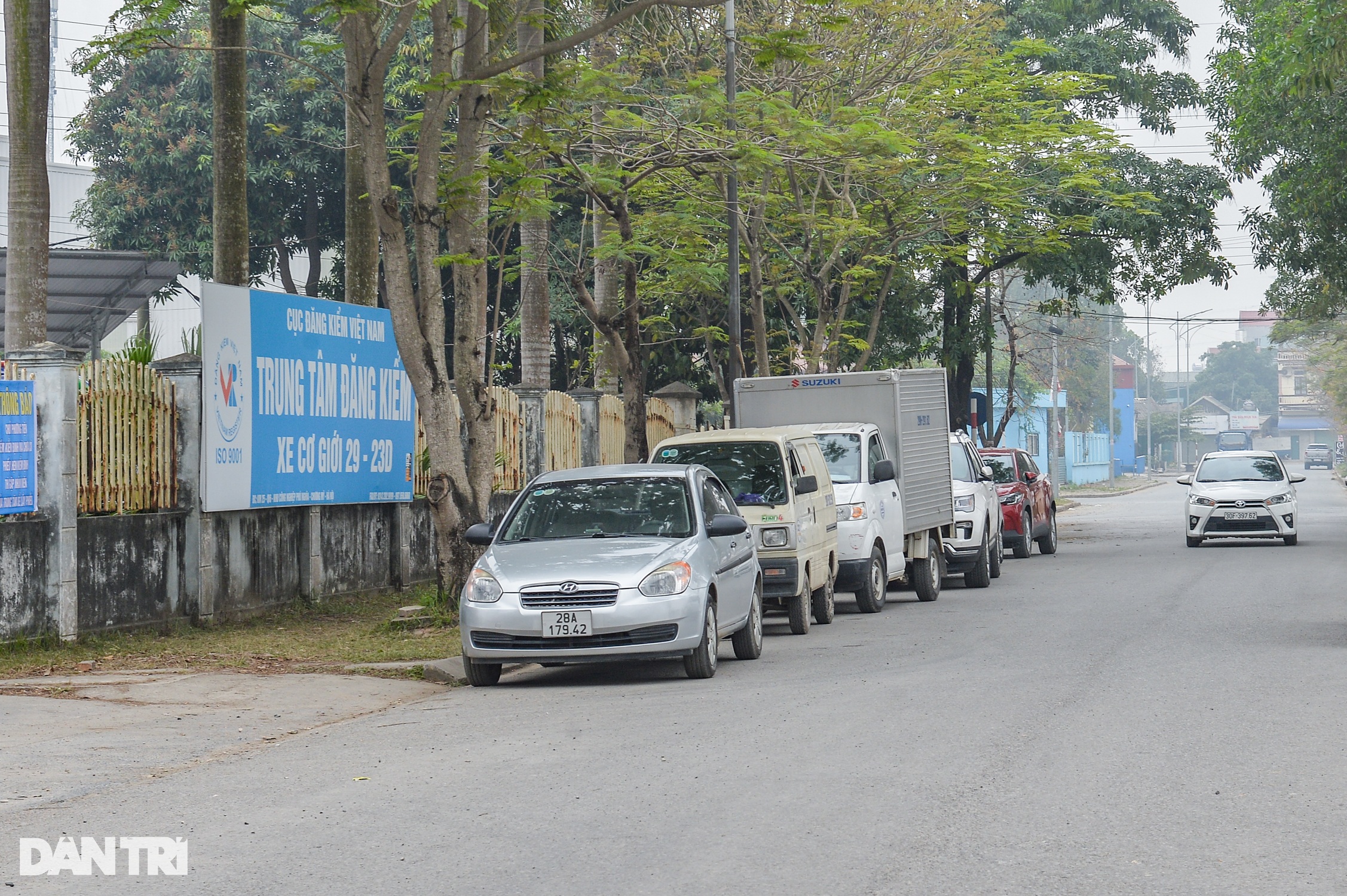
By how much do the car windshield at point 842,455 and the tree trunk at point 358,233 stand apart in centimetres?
576

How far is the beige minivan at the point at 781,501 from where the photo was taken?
15117mm

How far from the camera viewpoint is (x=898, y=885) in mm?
5730

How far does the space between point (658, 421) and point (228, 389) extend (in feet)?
43.8

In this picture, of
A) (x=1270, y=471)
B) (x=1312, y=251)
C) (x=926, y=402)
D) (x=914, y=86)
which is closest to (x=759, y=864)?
(x=926, y=402)

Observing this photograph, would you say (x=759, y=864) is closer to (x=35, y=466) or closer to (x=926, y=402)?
(x=35, y=466)

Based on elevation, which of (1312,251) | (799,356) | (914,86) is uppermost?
(914,86)

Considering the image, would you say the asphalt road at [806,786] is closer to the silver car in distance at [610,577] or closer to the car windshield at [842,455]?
the silver car in distance at [610,577]

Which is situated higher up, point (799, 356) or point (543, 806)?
point (799, 356)

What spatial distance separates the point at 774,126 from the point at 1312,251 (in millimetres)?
15423

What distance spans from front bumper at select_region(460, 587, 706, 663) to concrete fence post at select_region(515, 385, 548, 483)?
1111 cm

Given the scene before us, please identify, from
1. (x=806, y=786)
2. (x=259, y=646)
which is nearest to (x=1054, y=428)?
(x=259, y=646)

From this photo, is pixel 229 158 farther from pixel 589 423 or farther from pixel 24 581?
Answer: pixel 589 423

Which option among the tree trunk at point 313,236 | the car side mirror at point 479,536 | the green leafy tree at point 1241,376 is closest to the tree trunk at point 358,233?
the car side mirror at point 479,536

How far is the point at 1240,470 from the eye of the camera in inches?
1181
